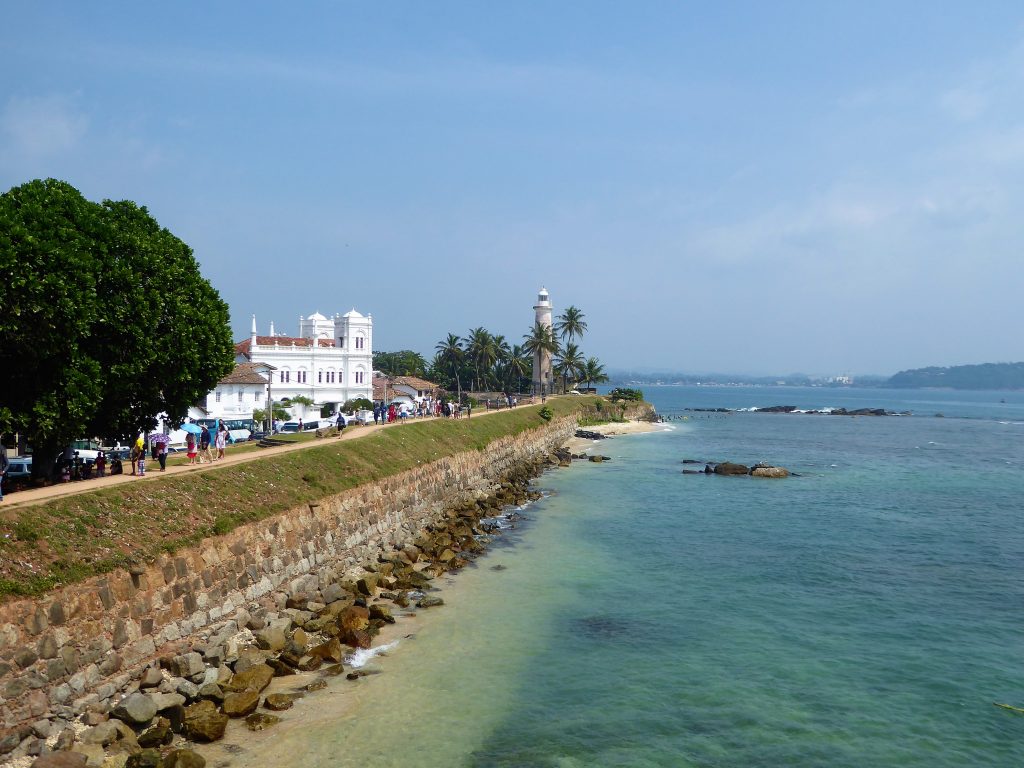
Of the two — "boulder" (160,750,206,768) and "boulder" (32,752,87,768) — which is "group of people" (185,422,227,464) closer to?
"boulder" (32,752,87,768)

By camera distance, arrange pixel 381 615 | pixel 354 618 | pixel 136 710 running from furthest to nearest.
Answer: pixel 381 615 → pixel 354 618 → pixel 136 710

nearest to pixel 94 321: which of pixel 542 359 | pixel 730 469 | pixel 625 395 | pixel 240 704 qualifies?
pixel 240 704

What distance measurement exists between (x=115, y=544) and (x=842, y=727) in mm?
17797

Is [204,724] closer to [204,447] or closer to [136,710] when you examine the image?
[136,710]

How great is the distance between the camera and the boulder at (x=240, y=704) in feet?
52.2

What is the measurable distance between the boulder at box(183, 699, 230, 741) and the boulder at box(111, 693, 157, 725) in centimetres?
71

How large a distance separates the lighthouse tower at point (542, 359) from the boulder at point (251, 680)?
9034cm

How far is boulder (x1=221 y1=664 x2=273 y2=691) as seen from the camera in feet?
55.3

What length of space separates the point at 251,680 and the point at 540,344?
298 feet

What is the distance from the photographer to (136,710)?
15016 mm

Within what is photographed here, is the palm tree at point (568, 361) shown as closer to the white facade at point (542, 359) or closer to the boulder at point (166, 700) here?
the white facade at point (542, 359)

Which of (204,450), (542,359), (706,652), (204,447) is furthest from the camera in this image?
(542,359)

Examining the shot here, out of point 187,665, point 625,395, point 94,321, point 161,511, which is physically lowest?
point 187,665

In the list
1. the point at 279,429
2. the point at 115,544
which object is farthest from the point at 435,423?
the point at 115,544
